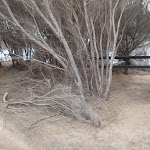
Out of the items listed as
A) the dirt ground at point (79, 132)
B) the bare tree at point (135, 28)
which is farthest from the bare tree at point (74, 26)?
the bare tree at point (135, 28)

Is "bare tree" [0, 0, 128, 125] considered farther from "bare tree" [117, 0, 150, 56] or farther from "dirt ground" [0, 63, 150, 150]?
"bare tree" [117, 0, 150, 56]

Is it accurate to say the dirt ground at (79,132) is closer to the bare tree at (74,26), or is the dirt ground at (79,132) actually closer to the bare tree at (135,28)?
the bare tree at (74,26)

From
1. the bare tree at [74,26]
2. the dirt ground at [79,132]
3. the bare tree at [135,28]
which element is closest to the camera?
the dirt ground at [79,132]

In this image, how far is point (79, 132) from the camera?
3.16 meters

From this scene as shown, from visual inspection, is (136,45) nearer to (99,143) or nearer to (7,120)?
(99,143)

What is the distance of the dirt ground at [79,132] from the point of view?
8.56ft

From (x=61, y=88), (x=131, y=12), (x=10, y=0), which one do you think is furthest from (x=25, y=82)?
(x=131, y=12)

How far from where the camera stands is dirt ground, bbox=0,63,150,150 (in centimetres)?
261

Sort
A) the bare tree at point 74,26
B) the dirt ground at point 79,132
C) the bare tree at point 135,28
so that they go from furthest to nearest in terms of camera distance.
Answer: the bare tree at point 135,28 < the bare tree at point 74,26 < the dirt ground at point 79,132

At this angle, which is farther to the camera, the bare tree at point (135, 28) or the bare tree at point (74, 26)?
the bare tree at point (135, 28)

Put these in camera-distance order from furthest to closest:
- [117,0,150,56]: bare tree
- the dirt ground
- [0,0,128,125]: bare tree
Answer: [117,0,150,56]: bare tree
[0,0,128,125]: bare tree
the dirt ground

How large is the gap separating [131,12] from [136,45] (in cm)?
239

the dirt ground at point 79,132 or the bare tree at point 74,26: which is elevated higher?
the bare tree at point 74,26

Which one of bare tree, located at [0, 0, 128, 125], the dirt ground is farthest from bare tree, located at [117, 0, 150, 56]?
the dirt ground
